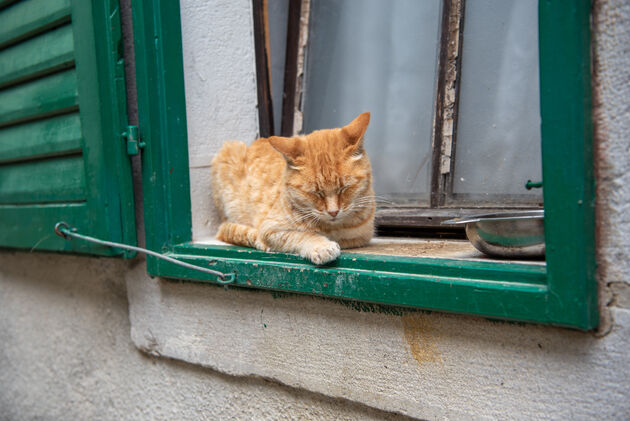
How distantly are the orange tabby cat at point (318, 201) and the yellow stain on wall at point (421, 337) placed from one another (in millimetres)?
283

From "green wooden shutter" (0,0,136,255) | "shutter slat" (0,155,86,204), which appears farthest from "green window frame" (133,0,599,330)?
"shutter slat" (0,155,86,204)

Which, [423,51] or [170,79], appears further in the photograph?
[423,51]

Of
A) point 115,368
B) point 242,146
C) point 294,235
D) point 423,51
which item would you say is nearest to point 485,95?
point 423,51

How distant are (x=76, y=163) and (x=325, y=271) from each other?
1.19m

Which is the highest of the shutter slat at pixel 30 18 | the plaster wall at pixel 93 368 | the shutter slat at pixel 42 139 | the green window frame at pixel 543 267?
the shutter slat at pixel 30 18

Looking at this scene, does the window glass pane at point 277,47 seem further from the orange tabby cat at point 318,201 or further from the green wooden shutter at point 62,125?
the green wooden shutter at point 62,125

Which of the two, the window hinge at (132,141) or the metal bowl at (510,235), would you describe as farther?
the window hinge at (132,141)

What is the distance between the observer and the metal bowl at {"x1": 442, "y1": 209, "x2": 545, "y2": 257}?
1092 millimetres

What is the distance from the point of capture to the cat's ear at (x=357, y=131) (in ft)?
4.78

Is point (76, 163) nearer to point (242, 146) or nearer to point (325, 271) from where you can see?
point (242, 146)

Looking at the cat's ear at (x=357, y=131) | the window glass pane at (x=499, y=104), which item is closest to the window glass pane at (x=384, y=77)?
the window glass pane at (x=499, y=104)

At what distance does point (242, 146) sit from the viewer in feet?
6.42

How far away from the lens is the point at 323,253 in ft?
4.19

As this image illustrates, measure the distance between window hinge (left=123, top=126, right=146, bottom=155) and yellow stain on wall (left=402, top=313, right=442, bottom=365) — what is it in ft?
3.85
